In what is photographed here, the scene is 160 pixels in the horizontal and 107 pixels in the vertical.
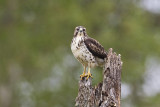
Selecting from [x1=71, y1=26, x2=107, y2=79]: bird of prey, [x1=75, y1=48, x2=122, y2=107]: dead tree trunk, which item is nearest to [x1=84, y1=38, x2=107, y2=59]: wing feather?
[x1=71, y1=26, x2=107, y2=79]: bird of prey

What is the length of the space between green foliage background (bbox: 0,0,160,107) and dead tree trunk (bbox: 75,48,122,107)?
41.3ft

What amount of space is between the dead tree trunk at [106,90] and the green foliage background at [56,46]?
12.6m

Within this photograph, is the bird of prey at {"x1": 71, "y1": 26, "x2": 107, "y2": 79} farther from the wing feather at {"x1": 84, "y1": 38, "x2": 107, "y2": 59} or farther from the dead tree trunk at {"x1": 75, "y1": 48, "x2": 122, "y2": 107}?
the dead tree trunk at {"x1": 75, "y1": 48, "x2": 122, "y2": 107}

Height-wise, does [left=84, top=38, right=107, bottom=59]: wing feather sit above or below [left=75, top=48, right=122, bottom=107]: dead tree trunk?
above

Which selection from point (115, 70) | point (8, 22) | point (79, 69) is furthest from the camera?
point (8, 22)

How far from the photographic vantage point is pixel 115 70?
34.7ft

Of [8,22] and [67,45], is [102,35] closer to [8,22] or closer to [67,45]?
[67,45]

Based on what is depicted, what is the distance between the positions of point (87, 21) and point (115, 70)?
14067 millimetres

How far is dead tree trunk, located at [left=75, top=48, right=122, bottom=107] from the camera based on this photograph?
34.4 ft

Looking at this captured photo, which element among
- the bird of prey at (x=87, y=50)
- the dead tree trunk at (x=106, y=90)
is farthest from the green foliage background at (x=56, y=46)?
the dead tree trunk at (x=106, y=90)

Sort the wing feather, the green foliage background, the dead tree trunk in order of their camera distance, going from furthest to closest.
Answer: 1. the green foliage background
2. the wing feather
3. the dead tree trunk

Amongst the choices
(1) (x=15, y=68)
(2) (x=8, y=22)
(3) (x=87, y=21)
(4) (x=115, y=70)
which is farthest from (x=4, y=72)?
(4) (x=115, y=70)

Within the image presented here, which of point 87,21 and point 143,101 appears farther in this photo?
point 143,101

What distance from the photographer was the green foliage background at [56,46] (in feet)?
79.3
